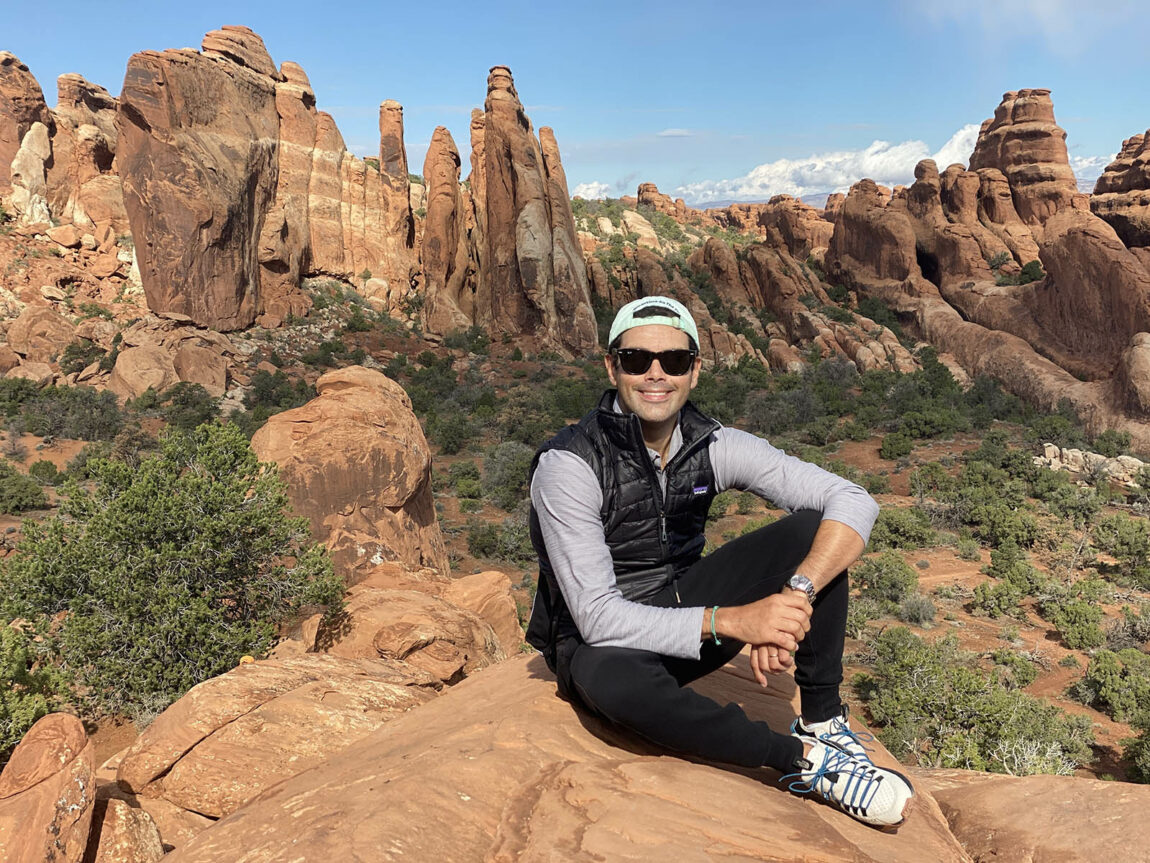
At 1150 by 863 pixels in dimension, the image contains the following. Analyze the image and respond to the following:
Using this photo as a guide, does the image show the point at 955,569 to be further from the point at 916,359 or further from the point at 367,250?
the point at 367,250

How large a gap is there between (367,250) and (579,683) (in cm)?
3705

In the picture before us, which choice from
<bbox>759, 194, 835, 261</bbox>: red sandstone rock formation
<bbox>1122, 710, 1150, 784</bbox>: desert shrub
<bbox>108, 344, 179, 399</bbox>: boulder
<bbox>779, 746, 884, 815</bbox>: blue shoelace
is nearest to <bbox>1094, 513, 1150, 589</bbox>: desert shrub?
<bbox>1122, 710, 1150, 784</bbox>: desert shrub

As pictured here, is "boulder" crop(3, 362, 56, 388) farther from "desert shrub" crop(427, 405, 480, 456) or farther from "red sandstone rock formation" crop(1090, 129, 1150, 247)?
"red sandstone rock formation" crop(1090, 129, 1150, 247)

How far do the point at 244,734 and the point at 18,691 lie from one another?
9.68 ft

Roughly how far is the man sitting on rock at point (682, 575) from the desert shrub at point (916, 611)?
8849mm

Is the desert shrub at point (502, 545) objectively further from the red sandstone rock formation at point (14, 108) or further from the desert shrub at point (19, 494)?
the red sandstone rock formation at point (14, 108)

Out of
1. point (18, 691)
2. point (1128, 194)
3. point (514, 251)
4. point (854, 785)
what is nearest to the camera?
point (854, 785)

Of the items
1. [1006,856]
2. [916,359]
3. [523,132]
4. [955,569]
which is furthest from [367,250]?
[1006,856]

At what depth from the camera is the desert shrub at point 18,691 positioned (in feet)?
14.7

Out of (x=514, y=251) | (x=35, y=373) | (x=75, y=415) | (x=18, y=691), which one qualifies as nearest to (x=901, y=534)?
(x=18, y=691)

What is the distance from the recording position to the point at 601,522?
253cm

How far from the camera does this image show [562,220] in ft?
114

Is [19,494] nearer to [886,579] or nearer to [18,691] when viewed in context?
[18,691]

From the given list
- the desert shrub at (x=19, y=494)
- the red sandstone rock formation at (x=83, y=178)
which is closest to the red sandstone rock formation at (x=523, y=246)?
the red sandstone rock formation at (x=83, y=178)
